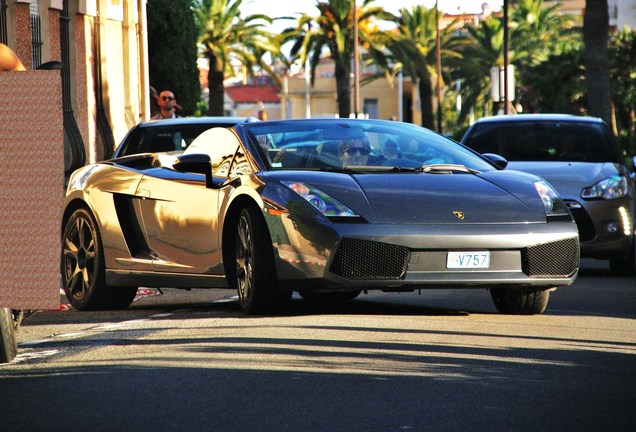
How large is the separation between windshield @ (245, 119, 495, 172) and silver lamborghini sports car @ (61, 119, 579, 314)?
0.04 feet

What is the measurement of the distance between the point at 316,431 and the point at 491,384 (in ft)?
4.64

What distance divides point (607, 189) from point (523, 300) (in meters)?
4.44

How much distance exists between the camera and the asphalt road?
6188 mm

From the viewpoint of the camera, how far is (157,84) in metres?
42.3

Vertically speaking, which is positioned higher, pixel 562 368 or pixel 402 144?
pixel 402 144

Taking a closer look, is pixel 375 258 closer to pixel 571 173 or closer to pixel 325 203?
pixel 325 203

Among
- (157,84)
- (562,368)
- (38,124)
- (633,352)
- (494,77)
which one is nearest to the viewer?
(38,124)

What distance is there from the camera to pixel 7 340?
7.77m

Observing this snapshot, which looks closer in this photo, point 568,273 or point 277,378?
point 277,378

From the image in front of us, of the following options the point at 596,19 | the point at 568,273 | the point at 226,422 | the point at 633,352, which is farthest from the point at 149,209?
the point at 596,19

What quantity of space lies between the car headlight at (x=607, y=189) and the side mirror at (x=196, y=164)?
498 centimetres

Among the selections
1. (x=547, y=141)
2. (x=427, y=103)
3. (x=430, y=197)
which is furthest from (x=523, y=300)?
(x=427, y=103)

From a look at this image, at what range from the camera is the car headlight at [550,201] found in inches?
392

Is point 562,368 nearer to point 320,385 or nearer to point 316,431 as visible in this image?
point 320,385
